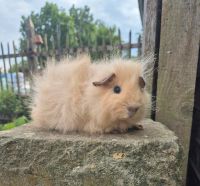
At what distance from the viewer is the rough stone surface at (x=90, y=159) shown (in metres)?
1.31

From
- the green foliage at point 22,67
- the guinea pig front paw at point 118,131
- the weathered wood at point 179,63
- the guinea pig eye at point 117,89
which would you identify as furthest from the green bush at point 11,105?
the guinea pig eye at point 117,89

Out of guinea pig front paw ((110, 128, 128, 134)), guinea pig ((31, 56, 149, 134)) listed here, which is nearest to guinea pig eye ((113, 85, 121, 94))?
guinea pig ((31, 56, 149, 134))

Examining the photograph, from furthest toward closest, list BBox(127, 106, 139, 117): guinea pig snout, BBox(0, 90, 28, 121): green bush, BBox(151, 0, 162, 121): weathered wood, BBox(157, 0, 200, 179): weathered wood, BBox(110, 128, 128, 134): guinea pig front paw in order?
1. BBox(0, 90, 28, 121): green bush
2. BBox(151, 0, 162, 121): weathered wood
3. BBox(157, 0, 200, 179): weathered wood
4. BBox(110, 128, 128, 134): guinea pig front paw
5. BBox(127, 106, 139, 117): guinea pig snout

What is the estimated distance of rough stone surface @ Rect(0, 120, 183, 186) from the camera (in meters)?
1.31

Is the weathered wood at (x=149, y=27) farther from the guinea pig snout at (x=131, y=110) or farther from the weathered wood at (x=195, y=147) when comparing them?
the guinea pig snout at (x=131, y=110)

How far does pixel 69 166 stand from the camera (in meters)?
1.37

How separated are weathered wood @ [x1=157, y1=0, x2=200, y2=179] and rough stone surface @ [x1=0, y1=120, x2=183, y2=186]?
1.16 feet

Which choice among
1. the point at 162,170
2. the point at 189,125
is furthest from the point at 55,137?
the point at 189,125

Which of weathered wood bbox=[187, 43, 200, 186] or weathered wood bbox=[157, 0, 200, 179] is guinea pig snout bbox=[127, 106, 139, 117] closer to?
weathered wood bbox=[157, 0, 200, 179]

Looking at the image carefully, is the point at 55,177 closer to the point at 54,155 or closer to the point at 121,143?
the point at 54,155

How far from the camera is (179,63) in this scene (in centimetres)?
175

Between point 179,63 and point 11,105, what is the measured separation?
5.45m

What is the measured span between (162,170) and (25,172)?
68 cm

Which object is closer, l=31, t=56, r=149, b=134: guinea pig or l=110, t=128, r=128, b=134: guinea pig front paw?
l=31, t=56, r=149, b=134: guinea pig
